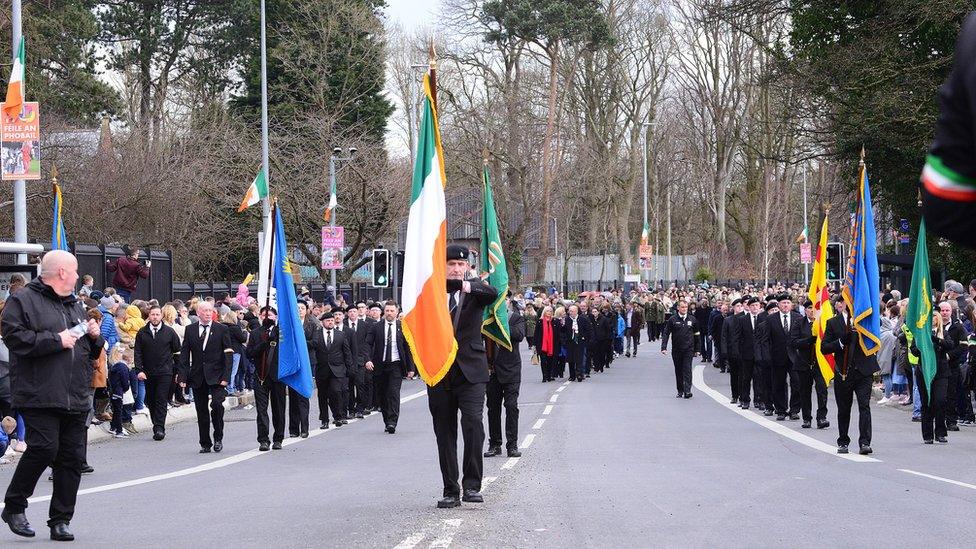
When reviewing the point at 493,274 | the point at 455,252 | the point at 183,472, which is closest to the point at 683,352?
the point at 493,274

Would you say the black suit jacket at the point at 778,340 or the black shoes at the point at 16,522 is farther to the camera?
the black suit jacket at the point at 778,340

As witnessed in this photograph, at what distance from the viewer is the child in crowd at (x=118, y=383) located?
18453 mm

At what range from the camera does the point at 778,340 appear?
21578 millimetres

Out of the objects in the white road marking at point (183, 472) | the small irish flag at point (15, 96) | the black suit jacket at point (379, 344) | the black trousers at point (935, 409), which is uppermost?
the small irish flag at point (15, 96)

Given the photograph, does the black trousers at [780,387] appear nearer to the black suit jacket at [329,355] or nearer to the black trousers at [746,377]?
the black trousers at [746,377]

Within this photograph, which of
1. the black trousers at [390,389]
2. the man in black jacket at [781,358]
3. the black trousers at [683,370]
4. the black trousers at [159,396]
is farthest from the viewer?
the black trousers at [683,370]

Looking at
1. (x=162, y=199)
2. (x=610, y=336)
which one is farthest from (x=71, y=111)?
(x=610, y=336)

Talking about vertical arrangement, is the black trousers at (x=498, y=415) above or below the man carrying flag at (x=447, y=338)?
below

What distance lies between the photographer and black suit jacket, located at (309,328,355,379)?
1997 cm

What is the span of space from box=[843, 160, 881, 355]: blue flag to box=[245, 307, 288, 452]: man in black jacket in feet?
24.0

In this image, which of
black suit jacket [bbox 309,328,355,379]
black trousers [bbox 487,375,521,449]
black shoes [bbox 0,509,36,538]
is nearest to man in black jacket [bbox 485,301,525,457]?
black trousers [bbox 487,375,521,449]

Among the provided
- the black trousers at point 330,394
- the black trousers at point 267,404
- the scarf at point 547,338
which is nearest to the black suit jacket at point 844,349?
the black trousers at point 267,404

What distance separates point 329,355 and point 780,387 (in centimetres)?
758

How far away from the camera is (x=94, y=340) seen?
32.3 ft
